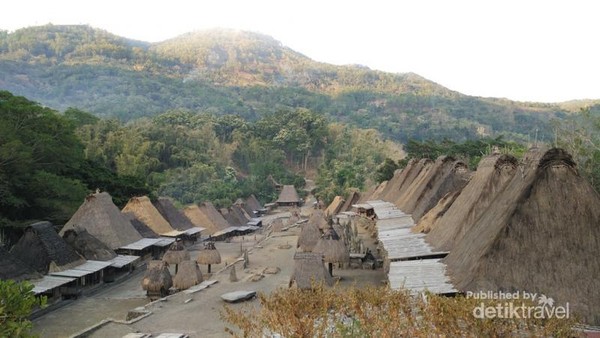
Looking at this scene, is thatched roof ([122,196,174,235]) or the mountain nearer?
thatched roof ([122,196,174,235])

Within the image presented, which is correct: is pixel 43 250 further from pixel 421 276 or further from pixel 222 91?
pixel 222 91

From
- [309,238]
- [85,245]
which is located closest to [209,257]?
[309,238]

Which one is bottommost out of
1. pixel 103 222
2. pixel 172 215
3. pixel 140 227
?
pixel 172 215

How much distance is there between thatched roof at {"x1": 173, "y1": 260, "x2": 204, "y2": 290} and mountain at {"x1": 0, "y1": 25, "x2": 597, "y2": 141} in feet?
298

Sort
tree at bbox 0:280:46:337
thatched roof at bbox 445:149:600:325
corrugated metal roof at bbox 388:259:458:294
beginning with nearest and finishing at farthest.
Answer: tree at bbox 0:280:46:337
thatched roof at bbox 445:149:600:325
corrugated metal roof at bbox 388:259:458:294

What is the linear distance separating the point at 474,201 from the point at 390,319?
21.4 feet

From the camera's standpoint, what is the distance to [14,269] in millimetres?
16844

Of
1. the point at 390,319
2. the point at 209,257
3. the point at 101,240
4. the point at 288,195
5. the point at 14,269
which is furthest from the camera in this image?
the point at 288,195

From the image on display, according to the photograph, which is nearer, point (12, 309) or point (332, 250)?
point (12, 309)

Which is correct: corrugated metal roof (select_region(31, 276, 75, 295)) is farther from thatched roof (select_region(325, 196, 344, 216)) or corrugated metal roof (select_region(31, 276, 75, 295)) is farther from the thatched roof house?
the thatched roof house

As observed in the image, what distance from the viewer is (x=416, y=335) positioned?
621 centimetres

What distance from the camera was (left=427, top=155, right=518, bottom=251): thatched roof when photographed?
1201 cm

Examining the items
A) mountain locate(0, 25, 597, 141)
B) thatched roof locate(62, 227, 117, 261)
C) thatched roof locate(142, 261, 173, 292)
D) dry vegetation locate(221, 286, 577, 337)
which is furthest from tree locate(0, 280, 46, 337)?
mountain locate(0, 25, 597, 141)

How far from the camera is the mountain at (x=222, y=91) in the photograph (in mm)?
119938
